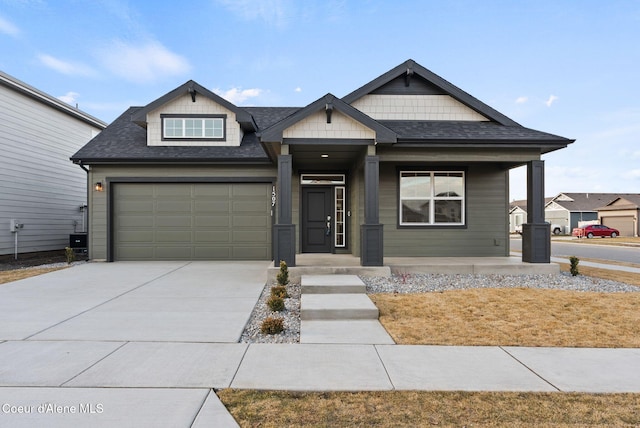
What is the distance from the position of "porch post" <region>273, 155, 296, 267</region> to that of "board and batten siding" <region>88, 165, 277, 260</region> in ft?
10.4

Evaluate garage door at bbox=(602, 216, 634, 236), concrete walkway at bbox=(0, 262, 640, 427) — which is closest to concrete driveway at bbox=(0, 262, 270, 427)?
A: concrete walkway at bbox=(0, 262, 640, 427)

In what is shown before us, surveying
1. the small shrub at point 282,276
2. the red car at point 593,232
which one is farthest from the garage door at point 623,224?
the small shrub at point 282,276

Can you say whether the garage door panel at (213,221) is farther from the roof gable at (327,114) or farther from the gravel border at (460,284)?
the gravel border at (460,284)

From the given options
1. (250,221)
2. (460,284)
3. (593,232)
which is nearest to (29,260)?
(250,221)

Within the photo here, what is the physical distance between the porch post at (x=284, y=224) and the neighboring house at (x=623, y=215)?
130 ft

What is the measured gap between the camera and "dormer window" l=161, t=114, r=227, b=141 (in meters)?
11.6

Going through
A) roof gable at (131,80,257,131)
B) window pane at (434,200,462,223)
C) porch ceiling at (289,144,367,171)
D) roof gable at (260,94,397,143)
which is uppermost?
roof gable at (131,80,257,131)

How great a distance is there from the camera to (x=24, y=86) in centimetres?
1245

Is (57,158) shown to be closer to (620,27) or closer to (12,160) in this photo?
(12,160)

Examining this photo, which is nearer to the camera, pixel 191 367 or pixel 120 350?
pixel 191 367

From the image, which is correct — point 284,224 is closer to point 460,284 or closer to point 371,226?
point 371,226

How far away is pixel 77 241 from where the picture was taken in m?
12.4

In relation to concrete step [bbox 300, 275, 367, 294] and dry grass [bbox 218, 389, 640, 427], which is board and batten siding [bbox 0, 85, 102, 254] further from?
dry grass [bbox 218, 389, 640, 427]

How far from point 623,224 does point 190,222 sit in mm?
41273
